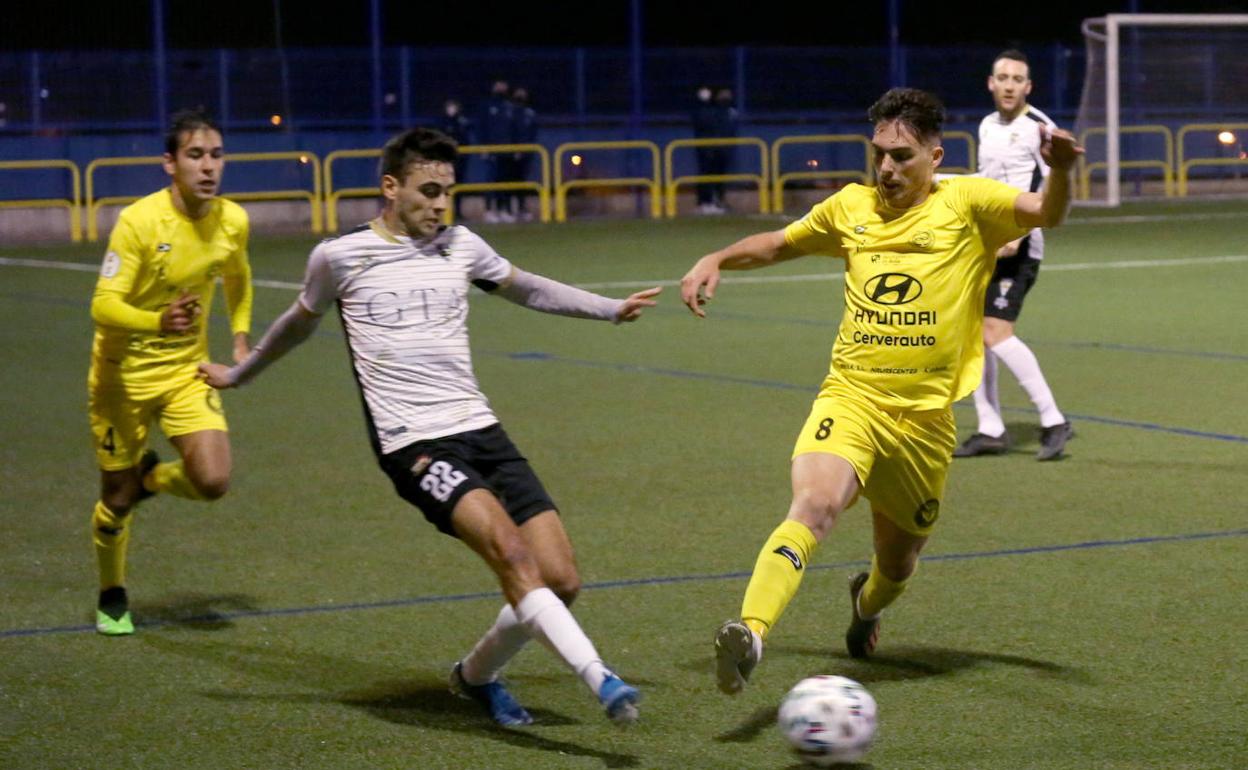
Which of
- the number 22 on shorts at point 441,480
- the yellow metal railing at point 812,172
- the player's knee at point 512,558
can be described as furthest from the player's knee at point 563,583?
the yellow metal railing at point 812,172

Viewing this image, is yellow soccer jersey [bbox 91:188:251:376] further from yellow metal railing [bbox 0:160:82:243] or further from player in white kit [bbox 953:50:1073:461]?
yellow metal railing [bbox 0:160:82:243]

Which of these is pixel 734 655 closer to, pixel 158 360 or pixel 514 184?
pixel 158 360

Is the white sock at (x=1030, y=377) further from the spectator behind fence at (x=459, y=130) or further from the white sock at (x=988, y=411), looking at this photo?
the spectator behind fence at (x=459, y=130)

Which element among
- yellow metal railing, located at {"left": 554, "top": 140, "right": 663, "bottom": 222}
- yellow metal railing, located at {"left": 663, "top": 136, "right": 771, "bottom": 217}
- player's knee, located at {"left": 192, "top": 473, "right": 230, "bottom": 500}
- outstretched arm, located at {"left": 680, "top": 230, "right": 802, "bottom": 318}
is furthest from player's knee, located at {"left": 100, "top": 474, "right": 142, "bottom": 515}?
yellow metal railing, located at {"left": 663, "top": 136, "right": 771, "bottom": 217}

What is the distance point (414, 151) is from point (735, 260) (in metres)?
1.17

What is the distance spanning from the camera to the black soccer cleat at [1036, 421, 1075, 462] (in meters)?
10.2

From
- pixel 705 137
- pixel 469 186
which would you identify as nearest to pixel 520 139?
pixel 469 186

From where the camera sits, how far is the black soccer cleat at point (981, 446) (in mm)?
10445

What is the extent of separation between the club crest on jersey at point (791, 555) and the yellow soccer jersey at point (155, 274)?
8.32 feet

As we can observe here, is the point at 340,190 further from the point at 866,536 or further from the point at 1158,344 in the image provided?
the point at 866,536

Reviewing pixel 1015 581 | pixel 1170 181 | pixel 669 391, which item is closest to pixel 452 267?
pixel 1015 581

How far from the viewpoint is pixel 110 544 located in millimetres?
7137

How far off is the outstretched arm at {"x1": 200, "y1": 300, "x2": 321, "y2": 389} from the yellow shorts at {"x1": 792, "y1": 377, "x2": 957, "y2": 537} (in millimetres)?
1582

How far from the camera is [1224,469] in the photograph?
9.82 m
